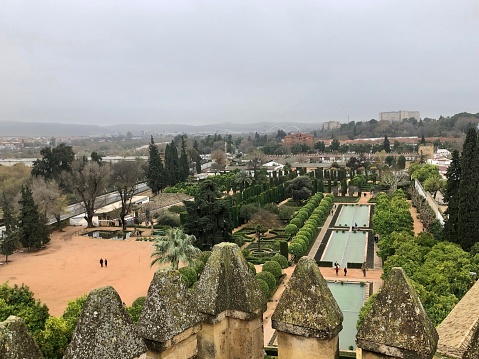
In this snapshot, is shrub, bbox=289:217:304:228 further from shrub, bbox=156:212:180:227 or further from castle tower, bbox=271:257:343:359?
castle tower, bbox=271:257:343:359

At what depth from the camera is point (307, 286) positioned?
4691mm

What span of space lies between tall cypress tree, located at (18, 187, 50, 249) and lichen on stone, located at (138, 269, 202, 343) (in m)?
36.5

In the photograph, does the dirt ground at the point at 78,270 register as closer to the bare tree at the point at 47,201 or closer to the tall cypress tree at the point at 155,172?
the bare tree at the point at 47,201

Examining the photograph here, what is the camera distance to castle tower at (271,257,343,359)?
4574mm

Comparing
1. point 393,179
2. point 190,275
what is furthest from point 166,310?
point 393,179

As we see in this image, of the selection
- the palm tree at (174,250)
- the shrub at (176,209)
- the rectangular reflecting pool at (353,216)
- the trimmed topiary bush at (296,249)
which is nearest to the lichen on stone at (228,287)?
the palm tree at (174,250)

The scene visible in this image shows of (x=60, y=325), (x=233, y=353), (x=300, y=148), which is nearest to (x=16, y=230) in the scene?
Answer: (x=60, y=325)

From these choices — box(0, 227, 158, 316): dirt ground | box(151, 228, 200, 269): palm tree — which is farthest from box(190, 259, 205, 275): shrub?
box(0, 227, 158, 316): dirt ground

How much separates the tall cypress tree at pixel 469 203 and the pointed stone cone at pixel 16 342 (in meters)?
27.4

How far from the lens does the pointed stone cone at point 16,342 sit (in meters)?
3.83

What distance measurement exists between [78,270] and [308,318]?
30.0m

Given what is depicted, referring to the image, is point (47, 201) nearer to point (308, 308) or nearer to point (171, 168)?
point (171, 168)

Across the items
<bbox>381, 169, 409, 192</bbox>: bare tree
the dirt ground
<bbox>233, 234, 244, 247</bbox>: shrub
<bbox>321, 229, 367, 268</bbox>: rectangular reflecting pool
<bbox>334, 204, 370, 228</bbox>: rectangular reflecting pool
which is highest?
<bbox>381, 169, 409, 192</bbox>: bare tree

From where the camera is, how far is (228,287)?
513 cm
